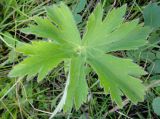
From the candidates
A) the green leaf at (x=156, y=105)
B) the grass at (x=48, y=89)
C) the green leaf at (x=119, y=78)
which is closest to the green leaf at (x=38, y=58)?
the green leaf at (x=119, y=78)

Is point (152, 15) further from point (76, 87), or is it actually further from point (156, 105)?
point (76, 87)

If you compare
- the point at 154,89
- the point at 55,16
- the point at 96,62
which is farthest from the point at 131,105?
the point at 55,16

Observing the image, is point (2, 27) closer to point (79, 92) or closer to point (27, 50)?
point (27, 50)

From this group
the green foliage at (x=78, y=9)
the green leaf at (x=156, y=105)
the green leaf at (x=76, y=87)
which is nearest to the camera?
the green leaf at (x=76, y=87)

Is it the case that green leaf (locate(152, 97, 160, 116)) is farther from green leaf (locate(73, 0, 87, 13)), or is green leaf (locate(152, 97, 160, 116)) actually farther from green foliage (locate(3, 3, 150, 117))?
green leaf (locate(73, 0, 87, 13))

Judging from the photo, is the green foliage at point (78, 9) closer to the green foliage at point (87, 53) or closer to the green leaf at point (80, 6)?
the green leaf at point (80, 6)
